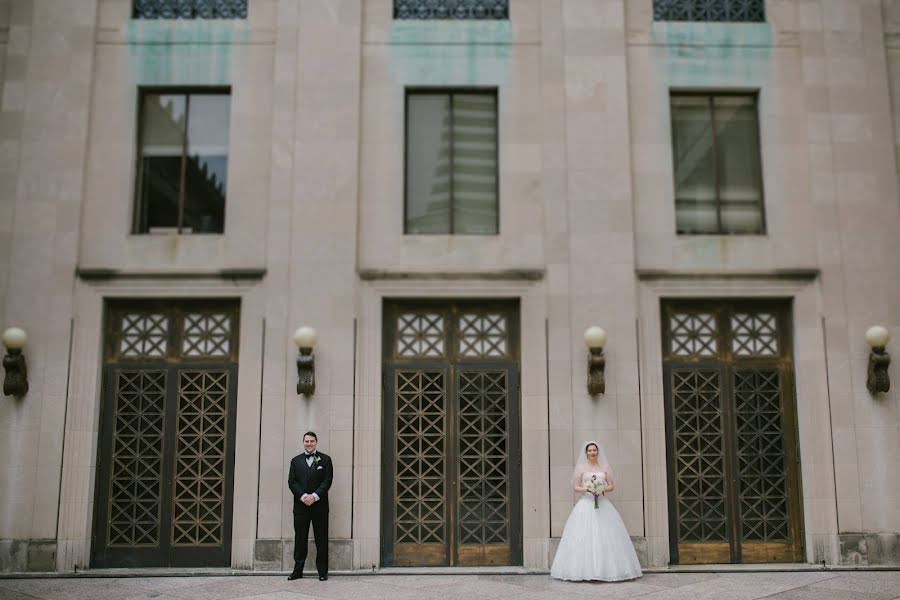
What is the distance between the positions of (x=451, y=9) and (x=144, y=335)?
24.0ft

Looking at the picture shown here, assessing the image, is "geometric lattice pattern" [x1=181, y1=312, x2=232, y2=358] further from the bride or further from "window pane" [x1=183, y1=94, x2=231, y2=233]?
the bride

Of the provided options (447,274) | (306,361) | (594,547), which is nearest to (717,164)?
(447,274)

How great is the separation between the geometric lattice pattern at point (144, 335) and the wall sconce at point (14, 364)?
1416 mm

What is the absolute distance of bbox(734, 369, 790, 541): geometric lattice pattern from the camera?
1354 centimetres

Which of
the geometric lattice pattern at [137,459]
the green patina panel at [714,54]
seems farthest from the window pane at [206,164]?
the green patina panel at [714,54]

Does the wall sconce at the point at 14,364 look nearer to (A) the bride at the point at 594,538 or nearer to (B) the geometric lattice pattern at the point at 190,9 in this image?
(B) the geometric lattice pattern at the point at 190,9

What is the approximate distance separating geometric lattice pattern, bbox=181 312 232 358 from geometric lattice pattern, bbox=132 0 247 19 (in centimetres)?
498

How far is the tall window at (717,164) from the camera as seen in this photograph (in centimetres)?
1436

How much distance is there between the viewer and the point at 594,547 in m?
12.1

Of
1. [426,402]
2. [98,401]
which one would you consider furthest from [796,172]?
[98,401]

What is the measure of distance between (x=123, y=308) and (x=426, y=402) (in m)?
5.05

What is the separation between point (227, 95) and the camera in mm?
14586

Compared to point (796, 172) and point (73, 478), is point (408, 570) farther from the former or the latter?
point (796, 172)

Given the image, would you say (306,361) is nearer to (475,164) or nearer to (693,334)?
(475,164)
